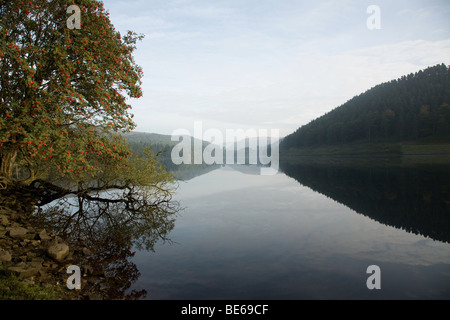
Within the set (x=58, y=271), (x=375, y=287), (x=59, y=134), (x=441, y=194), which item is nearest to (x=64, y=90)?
(x=59, y=134)

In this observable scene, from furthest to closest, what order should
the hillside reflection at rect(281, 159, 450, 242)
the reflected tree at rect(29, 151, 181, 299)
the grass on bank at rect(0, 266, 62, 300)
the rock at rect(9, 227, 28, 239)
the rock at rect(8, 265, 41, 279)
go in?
the hillside reflection at rect(281, 159, 450, 242) < the rock at rect(9, 227, 28, 239) < the reflected tree at rect(29, 151, 181, 299) < the rock at rect(8, 265, 41, 279) < the grass on bank at rect(0, 266, 62, 300)

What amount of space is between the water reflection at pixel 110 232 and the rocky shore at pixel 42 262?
11 centimetres

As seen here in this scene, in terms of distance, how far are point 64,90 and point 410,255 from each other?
2099 cm

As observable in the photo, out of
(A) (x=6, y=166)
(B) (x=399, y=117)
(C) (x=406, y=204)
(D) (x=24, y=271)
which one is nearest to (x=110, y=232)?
(D) (x=24, y=271)

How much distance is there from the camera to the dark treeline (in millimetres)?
120125

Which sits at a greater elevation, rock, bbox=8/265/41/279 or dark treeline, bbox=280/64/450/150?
dark treeline, bbox=280/64/450/150

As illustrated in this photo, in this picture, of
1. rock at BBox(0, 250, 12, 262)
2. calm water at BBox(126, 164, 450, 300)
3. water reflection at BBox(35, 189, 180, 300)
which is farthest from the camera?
water reflection at BBox(35, 189, 180, 300)

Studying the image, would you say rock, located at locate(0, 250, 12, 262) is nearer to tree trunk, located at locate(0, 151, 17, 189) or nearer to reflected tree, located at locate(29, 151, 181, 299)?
reflected tree, located at locate(29, 151, 181, 299)

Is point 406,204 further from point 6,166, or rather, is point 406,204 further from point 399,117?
point 399,117

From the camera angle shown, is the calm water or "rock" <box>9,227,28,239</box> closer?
the calm water

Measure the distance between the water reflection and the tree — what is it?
450cm

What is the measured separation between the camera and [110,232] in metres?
18.1

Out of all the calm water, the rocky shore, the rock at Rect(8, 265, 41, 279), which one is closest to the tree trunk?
the rocky shore

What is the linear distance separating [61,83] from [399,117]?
491ft
